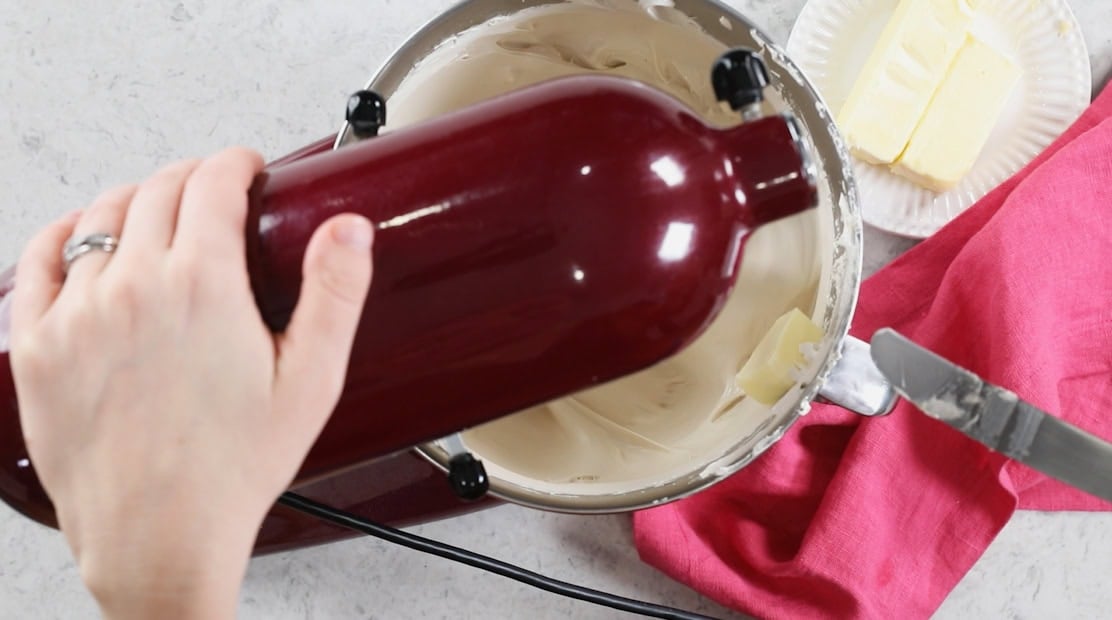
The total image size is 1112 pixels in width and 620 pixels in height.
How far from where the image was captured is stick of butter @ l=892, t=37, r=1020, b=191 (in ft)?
1.75

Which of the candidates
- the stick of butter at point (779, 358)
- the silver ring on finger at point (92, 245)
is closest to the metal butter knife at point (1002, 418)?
the stick of butter at point (779, 358)

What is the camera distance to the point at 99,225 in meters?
0.29

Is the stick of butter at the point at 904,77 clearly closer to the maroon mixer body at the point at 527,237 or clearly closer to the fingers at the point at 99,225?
the maroon mixer body at the point at 527,237

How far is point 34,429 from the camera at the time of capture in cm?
28

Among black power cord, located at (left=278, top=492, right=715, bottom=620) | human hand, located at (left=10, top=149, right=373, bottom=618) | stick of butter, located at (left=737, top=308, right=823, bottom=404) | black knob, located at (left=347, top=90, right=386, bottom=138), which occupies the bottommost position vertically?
black power cord, located at (left=278, top=492, right=715, bottom=620)

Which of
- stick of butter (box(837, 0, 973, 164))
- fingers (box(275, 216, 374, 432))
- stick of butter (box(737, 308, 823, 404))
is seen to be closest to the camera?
fingers (box(275, 216, 374, 432))

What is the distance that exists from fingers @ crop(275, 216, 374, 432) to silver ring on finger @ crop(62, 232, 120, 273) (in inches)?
2.7

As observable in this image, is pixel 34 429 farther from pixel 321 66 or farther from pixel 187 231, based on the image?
pixel 321 66

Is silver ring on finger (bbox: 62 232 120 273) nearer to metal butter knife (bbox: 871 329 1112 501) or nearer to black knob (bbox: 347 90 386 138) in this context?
black knob (bbox: 347 90 386 138)

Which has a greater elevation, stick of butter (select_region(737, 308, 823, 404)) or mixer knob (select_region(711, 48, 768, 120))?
mixer knob (select_region(711, 48, 768, 120))

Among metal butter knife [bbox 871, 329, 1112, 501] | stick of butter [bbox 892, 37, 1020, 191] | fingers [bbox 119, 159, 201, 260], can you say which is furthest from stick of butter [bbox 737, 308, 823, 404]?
fingers [bbox 119, 159, 201, 260]

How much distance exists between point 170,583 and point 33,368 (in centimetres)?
8

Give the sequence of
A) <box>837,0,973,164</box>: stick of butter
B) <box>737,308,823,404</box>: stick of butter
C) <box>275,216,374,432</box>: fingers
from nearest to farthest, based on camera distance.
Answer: <box>275,216,374,432</box>: fingers → <box>737,308,823,404</box>: stick of butter → <box>837,0,973,164</box>: stick of butter

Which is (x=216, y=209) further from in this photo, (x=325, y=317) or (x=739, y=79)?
(x=739, y=79)
